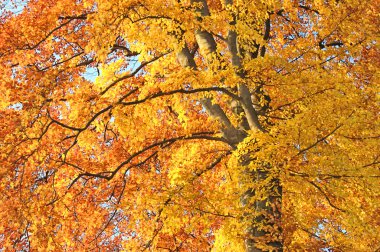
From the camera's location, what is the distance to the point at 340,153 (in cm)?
764

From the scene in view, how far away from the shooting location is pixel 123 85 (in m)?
11.4

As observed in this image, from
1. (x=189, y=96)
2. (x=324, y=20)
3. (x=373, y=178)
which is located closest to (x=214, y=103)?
(x=189, y=96)

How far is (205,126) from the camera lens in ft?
38.2

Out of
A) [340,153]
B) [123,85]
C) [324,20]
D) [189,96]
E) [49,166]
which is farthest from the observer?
[324,20]

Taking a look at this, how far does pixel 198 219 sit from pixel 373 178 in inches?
126

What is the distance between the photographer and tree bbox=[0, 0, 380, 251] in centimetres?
755

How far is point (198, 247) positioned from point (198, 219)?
7.37 metres

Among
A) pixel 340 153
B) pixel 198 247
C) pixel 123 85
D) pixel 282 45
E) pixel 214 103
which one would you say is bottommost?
pixel 340 153

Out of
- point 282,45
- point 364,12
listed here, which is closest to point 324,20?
point 364,12

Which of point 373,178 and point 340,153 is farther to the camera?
point 340,153

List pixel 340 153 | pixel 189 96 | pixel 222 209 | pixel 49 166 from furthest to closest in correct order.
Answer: pixel 189 96, pixel 49 166, pixel 222 209, pixel 340 153

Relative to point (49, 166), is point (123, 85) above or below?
above

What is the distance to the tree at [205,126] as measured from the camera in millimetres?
7551

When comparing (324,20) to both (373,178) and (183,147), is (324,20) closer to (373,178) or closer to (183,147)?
(183,147)
